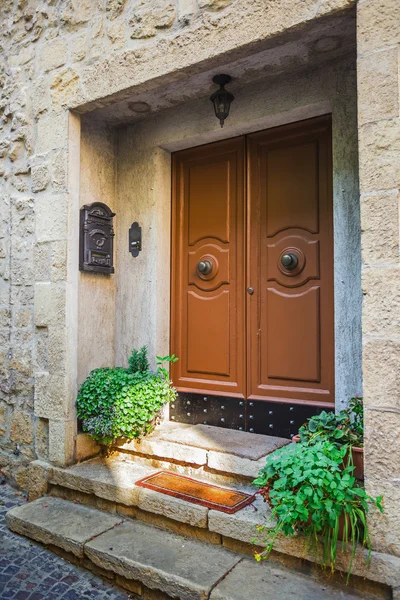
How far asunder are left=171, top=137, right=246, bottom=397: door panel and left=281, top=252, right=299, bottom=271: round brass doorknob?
15.4 inches

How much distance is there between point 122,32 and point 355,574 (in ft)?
11.6

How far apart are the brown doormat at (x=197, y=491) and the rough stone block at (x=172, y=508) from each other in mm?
54

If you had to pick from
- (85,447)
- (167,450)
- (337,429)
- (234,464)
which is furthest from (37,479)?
(337,429)

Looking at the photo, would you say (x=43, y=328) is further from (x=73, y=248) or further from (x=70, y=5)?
(x=70, y=5)

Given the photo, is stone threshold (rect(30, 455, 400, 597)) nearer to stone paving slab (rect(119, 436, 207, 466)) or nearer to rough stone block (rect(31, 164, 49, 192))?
stone paving slab (rect(119, 436, 207, 466))

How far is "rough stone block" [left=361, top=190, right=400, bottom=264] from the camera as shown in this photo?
7.16 ft

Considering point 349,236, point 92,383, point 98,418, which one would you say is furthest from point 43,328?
point 349,236

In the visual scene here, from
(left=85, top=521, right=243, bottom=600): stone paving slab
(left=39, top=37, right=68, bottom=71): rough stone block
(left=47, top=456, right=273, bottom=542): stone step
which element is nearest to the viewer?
(left=85, top=521, right=243, bottom=600): stone paving slab

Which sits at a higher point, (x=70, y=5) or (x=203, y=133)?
(x=70, y=5)

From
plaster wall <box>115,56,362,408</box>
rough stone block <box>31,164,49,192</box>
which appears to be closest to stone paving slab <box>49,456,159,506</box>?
plaster wall <box>115,56,362,408</box>

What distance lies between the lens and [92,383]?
3.55 meters

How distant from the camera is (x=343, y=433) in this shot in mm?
2428

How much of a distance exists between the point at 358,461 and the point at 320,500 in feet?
1.25

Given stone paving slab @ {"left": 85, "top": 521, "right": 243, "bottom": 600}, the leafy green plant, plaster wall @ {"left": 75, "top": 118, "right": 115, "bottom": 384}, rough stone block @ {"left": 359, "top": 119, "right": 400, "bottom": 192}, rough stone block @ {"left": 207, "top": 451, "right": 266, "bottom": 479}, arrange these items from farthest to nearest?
plaster wall @ {"left": 75, "top": 118, "right": 115, "bottom": 384}
rough stone block @ {"left": 207, "top": 451, "right": 266, "bottom": 479}
stone paving slab @ {"left": 85, "top": 521, "right": 243, "bottom": 600}
rough stone block @ {"left": 359, "top": 119, "right": 400, "bottom": 192}
the leafy green plant
